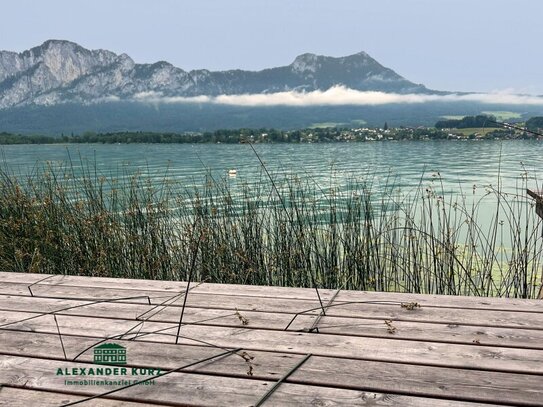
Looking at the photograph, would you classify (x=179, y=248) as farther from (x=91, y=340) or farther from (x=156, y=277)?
(x=91, y=340)

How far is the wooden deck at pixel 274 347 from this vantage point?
128cm

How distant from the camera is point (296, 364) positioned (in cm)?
142

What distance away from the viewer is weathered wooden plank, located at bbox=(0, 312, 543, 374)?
1428 millimetres

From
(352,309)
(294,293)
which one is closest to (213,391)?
(352,309)

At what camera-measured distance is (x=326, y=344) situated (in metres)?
1.56

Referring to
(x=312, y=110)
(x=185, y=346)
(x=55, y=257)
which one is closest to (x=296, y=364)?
(x=185, y=346)

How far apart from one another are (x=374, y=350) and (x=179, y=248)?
2592mm

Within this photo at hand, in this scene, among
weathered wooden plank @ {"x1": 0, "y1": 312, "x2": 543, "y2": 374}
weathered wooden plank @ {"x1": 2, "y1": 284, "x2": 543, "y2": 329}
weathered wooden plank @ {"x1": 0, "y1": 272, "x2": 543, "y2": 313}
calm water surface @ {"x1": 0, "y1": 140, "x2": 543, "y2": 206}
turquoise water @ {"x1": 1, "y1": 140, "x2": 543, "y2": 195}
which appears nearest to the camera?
weathered wooden plank @ {"x1": 0, "y1": 312, "x2": 543, "y2": 374}

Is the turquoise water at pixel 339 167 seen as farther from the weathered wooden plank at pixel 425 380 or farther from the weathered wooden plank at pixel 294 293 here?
the weathered wooden plank at pixel 425 380

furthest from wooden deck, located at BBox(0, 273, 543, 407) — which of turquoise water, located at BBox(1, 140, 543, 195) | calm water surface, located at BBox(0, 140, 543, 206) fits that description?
turquoise water, located at BBox(1, 140, 543, 195)

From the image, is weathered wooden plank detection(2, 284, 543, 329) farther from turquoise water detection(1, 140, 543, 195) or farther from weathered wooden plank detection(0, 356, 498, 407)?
turquoise water detection(1, 140, 543, 195)

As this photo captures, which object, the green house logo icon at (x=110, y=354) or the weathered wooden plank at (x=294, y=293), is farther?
the weathered wooden plank at (x=294, y=293)

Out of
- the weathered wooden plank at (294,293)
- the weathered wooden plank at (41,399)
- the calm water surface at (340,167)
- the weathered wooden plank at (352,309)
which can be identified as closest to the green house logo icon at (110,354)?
the weathered wooden plank at (41,399)

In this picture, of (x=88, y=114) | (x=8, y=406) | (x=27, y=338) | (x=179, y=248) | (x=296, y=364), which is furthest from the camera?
(x=88, y=114)
